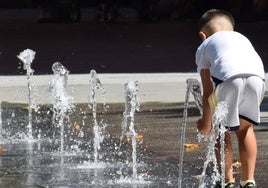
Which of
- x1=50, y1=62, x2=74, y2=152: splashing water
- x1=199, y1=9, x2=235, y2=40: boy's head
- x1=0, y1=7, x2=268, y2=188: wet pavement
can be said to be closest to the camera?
x1=199, y1=9, x2=235, y2=40: boy's head

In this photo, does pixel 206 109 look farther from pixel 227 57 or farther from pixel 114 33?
pixel 114 33

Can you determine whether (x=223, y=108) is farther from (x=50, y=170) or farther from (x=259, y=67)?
(x=50, y=170)

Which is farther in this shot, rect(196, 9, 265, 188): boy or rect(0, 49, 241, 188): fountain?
rect(0, 49, 241, 188): fountain

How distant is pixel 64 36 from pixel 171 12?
18.1 feet

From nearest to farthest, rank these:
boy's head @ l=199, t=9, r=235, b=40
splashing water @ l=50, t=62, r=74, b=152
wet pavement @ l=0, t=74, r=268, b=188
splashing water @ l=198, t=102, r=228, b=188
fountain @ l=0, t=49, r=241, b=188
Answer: splashing water @ l=198, t=102, r=228, b=188, boy's head @ l=199, t=9, r=235, b=40, fountain @ l=0, t=49, r=241, b=188, wet pavement @ l=0, t=74, r=268, b=188, splashing water @ l=50, t=62, r=74, b=152

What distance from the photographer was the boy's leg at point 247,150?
686cm

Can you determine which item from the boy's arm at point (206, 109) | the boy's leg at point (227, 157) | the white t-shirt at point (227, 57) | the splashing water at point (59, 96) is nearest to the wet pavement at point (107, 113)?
the splashing water at point (59, 96)

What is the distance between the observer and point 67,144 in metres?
9.48

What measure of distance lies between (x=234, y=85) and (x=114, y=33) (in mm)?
18413

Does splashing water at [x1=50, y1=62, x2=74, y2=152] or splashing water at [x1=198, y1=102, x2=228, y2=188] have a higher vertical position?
splashing water at [x1=50, y1=62, x2=74, y2=152]

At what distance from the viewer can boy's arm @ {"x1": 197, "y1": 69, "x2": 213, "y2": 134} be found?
22.2ft

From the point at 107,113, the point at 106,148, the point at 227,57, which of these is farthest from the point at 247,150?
the point at 107,113

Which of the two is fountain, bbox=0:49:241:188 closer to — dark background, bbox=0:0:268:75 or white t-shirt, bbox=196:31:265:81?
white t-shirt, bbox=196:31:265:81

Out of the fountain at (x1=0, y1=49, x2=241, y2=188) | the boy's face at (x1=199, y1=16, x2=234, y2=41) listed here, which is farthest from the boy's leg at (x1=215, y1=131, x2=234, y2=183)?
the boy's face at (x1=199, y1=16, x2=234, y2=41)
